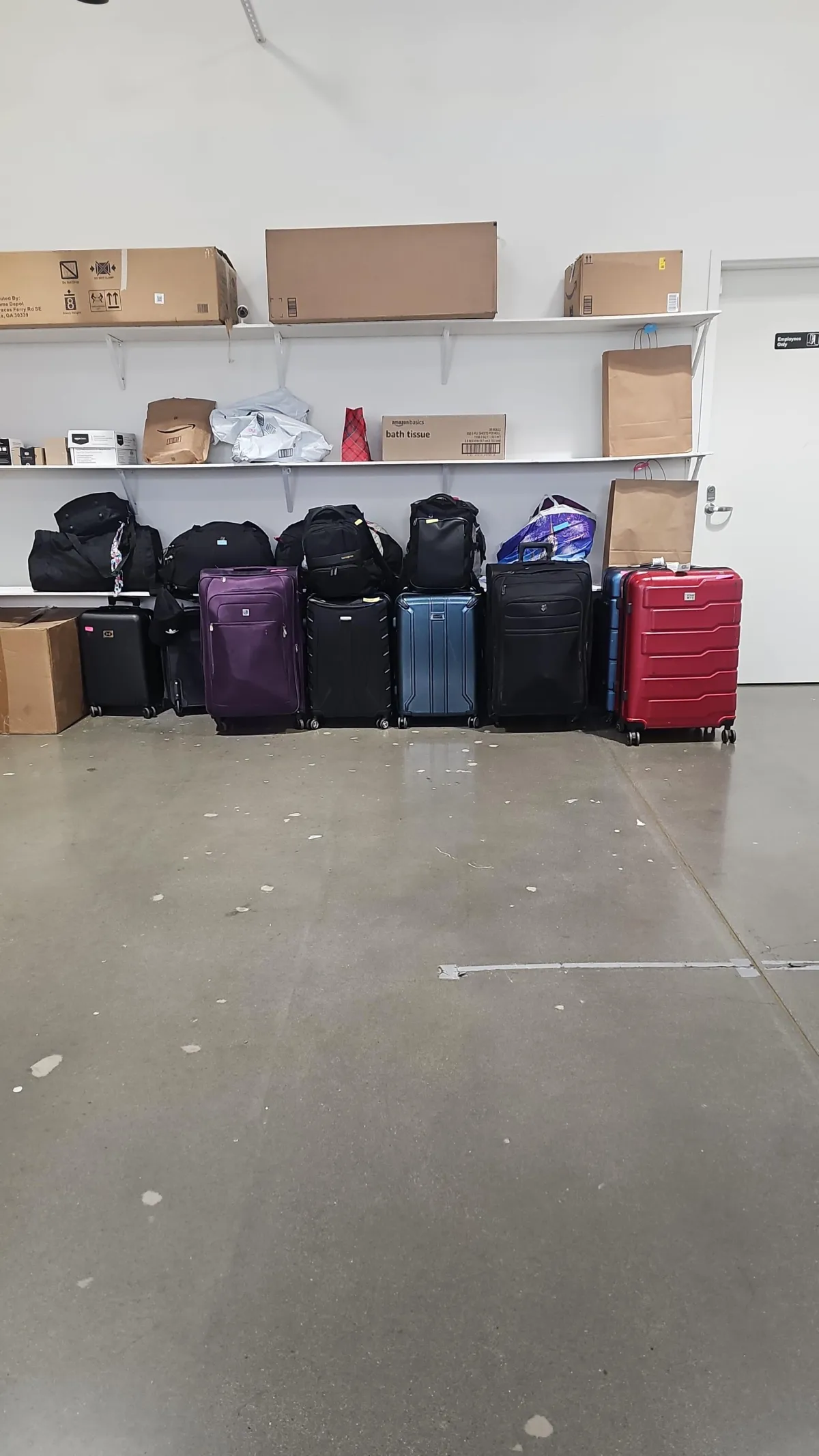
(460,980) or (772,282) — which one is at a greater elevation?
(772,282)

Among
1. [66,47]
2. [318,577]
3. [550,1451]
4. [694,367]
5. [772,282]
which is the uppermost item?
[66,47]

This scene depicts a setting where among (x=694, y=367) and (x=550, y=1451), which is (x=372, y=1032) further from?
(x=694, y=367)

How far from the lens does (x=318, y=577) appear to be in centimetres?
418

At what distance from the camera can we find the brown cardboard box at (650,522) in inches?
177

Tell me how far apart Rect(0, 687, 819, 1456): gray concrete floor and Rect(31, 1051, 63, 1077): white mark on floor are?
0.08 feet

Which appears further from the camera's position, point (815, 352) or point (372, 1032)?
point (815, 352)

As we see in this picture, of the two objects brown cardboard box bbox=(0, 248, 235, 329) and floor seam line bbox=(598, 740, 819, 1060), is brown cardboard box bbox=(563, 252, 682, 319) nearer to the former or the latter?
brown cardboard box bbox=(0, 248, 235, 329)

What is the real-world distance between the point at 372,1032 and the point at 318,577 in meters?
2.61

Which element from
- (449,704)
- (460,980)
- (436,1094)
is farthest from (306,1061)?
(449,704)

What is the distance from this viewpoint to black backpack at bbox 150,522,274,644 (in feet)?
14.4

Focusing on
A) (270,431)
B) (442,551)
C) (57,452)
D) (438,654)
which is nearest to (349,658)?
(438,654)

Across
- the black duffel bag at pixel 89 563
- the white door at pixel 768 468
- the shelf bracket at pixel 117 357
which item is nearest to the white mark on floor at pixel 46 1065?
the black duffel bag at pixel 89 563

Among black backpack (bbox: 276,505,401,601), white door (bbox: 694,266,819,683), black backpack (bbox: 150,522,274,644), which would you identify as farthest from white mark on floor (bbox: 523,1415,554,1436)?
white door (bbox: 694,266,819,683)

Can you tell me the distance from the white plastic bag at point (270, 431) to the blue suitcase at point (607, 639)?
1562 millimetres
